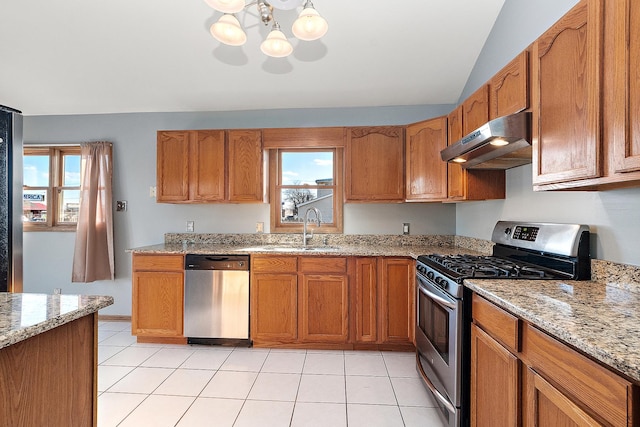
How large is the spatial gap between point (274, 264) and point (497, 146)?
2007 mm

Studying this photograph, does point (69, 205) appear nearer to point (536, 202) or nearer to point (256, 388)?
point (256, 388)

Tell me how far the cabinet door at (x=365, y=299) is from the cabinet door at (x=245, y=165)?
127 centimetres

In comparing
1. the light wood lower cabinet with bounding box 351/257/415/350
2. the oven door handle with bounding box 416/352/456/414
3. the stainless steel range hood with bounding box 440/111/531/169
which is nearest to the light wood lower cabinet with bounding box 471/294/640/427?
the oven door handle with bounding box 416/352/456/414

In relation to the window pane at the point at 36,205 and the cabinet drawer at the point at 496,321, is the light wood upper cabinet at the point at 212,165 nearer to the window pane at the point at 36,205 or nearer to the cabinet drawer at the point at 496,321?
the window pane at the point at 36,205

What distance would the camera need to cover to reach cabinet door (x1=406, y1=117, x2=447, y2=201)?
8.91 feet

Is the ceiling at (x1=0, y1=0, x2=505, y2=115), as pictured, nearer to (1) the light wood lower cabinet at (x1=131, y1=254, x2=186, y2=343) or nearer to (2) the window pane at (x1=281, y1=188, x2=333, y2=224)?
(2) the window pane at (x1=281, y1=188, x2=333, y2=224)

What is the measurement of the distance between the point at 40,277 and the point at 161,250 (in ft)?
6.56

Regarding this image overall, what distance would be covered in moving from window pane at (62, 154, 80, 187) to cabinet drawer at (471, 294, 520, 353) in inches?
173

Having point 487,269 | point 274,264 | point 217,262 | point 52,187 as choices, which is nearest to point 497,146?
point 487,269

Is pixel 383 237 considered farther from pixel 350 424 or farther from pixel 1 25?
pixel 1 25

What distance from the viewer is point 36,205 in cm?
372

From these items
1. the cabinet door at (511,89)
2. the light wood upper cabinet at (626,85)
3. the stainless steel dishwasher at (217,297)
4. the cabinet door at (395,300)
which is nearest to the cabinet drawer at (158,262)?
the stainless steel dishwasher at (217,297)

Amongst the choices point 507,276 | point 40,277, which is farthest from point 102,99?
point 507,276

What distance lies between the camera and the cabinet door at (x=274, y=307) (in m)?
2.83
